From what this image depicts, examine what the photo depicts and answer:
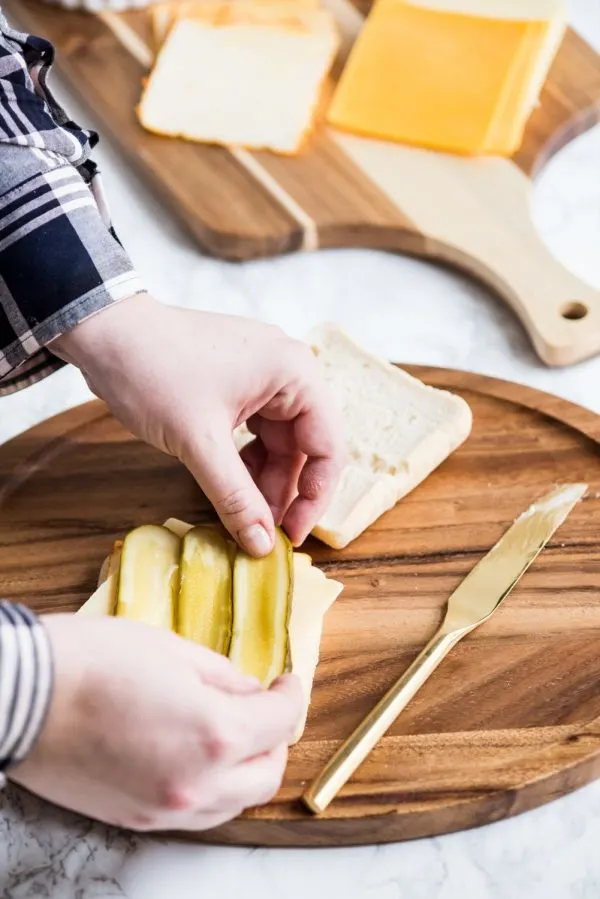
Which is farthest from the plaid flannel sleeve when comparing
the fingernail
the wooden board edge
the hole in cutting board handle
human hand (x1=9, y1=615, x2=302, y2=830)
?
the hole in cutting board handle

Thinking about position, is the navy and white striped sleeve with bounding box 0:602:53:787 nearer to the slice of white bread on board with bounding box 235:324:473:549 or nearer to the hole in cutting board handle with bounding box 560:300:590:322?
the slice of white bread on board with bounding box 235:324:473:549

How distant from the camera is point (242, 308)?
1904 millimetres

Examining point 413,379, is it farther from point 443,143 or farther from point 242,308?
point 443,143

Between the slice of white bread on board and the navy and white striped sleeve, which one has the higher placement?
the navy and white striped sleeve

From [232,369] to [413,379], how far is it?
1.30ft

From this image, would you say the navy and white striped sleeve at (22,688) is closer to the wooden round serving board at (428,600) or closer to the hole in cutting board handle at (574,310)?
the wooden round serving board at (428,600)

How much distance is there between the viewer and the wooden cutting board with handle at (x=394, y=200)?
182cm

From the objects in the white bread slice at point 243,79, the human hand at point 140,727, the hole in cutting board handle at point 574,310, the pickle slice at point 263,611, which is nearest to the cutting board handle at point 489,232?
the hole in cutting board handle at point 574,310

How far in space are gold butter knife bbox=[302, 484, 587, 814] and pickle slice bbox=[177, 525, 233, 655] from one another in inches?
6.9

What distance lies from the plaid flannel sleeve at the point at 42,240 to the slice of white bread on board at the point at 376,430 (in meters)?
0.30

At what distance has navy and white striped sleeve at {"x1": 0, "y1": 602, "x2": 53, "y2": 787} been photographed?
0.97m

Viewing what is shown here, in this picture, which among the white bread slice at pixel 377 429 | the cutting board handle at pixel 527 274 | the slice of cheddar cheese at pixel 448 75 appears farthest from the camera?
the slice of cheddar cheese at pixel 448 75

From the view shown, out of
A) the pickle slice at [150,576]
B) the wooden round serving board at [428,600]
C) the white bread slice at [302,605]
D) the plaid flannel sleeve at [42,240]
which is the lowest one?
the wooden round serving board at [428,600]

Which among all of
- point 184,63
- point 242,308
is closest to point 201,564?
point 242,308
